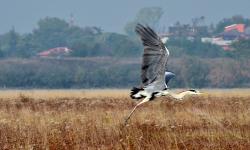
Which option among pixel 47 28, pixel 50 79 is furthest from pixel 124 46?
pixel 47 28

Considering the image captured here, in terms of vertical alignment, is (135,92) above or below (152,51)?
below

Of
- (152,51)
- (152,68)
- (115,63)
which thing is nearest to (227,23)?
(115,63)

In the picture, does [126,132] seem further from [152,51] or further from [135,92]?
[152,51]

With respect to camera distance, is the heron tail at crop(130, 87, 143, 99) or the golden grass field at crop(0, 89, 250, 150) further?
the heron tail at crop(130, 87, 143, 99)

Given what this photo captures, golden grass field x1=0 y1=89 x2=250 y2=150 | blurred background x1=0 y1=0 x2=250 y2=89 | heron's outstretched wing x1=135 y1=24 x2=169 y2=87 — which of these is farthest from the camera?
blurred background x1=0 y1=0 x2=250 y2=89

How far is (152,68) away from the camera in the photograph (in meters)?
14.9

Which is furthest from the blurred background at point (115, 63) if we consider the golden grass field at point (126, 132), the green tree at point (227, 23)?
the golden grass field at point (126, 132)

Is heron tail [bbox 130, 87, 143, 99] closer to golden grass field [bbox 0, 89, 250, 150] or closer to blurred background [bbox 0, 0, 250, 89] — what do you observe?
golden grass field [bbox 0, 89, 250, 150]

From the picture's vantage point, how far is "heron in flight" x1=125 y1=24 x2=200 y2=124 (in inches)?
570

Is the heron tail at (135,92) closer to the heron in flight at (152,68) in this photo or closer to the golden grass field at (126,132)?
the heron in flight at (152,68)

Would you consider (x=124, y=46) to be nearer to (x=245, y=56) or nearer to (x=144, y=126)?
(x=245, y=56)

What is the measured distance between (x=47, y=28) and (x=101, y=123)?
116m

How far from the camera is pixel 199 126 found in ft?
56.1

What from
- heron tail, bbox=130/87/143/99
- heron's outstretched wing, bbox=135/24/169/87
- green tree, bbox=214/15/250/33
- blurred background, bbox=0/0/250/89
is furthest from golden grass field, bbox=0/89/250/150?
green tree, bbox=214/15/250/33
